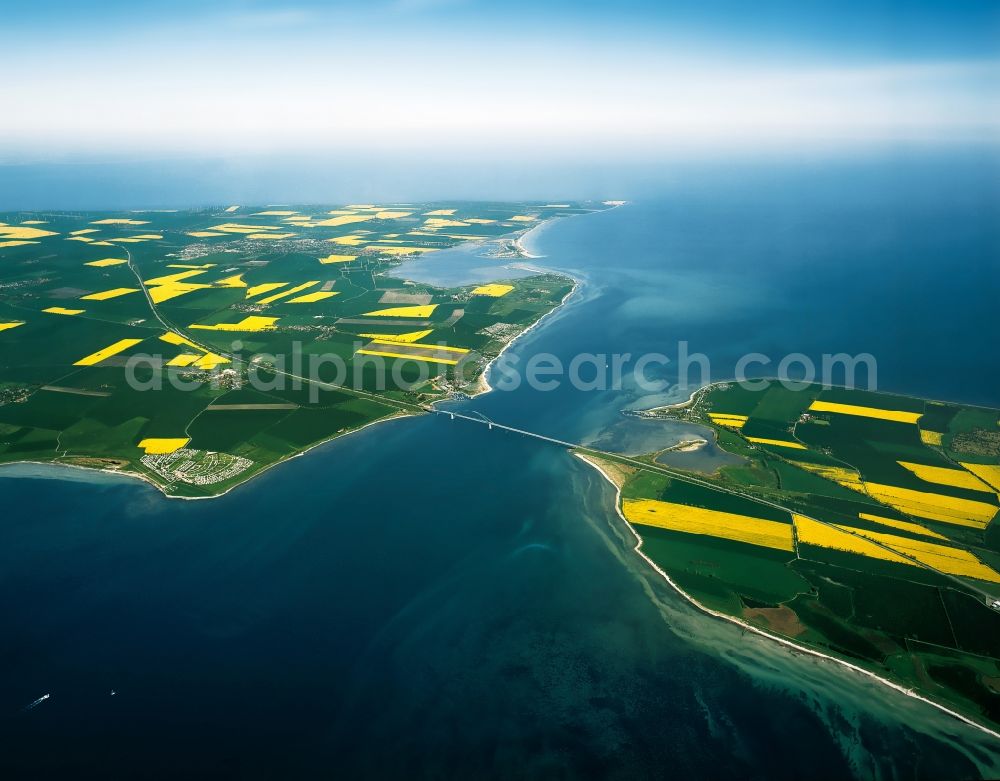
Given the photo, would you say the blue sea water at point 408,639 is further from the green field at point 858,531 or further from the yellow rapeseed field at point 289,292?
the yellow rapeseed field at point 289,292

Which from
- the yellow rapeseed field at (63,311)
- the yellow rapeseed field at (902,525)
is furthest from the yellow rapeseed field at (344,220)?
the yellow rapeseed field at (902,525)

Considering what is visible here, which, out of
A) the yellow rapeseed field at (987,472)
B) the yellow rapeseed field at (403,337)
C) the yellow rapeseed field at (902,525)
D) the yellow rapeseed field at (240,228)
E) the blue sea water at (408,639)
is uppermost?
the yellow rapeseed field at (240,228)

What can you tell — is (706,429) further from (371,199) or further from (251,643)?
(371,199)

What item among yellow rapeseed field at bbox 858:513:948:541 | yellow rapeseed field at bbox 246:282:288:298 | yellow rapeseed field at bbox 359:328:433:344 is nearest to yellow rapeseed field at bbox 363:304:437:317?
yellow rapeseed field at bbox 359:328:433:344

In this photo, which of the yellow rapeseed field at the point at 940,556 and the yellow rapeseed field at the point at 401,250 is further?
the yellow rapeseed field at the point at 401,250

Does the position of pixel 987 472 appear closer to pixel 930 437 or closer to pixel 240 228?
pixel 930 437

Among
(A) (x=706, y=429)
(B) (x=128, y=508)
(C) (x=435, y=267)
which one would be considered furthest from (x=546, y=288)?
(B) (x=128, y=508)
